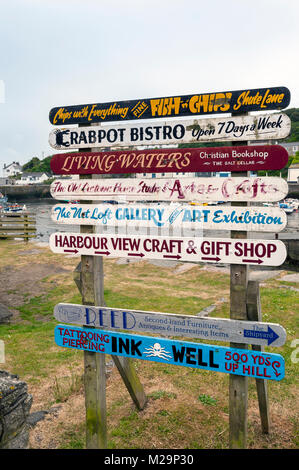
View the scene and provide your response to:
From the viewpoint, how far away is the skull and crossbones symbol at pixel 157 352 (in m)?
4.18

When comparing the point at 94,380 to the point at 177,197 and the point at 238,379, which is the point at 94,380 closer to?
the point at 238,379

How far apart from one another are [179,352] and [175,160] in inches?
85.3

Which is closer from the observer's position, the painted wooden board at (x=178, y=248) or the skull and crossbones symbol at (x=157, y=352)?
the painted wooden board at (x=178, y=248)

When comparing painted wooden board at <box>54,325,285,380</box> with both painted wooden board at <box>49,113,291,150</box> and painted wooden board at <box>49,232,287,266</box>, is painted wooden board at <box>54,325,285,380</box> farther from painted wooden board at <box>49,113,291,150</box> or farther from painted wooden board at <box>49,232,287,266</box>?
painted wooden board at <box>49,113,291,150</box>

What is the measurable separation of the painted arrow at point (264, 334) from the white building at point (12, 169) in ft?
533

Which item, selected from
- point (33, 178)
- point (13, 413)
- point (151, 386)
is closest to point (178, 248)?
point (13, 413)

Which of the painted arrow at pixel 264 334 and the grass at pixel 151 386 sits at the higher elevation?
the painted arrow at pixel 264 334

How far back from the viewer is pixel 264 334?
379 centimetres

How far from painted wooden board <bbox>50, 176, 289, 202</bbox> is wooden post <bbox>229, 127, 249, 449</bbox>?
0.44ft

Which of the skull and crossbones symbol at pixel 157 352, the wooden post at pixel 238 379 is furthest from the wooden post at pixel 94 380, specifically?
the wooden post at pixel 238 379

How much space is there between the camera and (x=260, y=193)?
370cm

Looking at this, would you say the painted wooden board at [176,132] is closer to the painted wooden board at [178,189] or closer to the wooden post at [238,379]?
the wooden post at [238,379]

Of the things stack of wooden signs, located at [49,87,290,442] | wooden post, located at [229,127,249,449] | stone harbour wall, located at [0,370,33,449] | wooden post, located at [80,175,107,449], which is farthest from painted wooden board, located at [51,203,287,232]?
stone harbour wall, located at [0,370,33,449]

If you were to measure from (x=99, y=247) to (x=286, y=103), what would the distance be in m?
2.57
